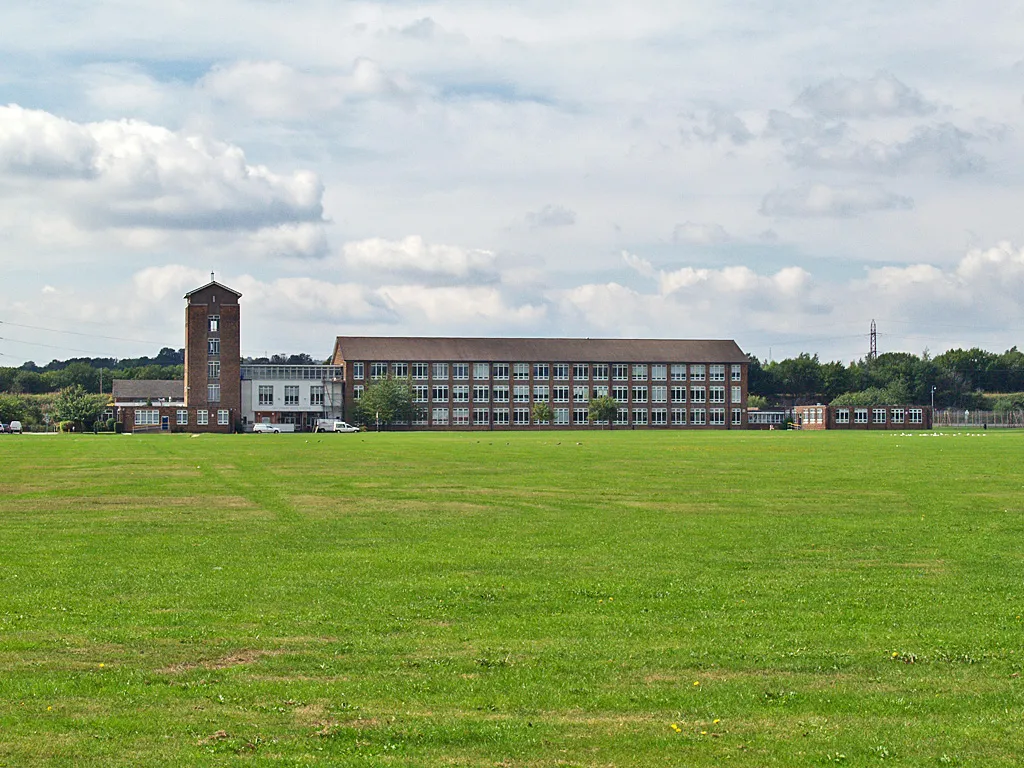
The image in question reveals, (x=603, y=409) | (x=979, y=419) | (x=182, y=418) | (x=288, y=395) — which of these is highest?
(x=288, y=395)

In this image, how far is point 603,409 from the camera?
17988 centimetres

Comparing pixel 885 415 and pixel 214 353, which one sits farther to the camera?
pixel 885 415

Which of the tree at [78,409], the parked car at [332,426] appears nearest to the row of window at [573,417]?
the parked car at [332,426]

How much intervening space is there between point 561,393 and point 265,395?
148 ft

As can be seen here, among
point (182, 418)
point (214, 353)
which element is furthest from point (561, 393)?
point (182, 418)

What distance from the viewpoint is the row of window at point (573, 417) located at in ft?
593

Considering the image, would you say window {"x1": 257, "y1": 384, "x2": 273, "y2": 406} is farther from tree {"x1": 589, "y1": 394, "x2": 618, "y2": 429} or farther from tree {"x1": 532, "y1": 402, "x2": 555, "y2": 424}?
tree {"x1": 589, "y1": 394, "x2": 618, "y2": 429}

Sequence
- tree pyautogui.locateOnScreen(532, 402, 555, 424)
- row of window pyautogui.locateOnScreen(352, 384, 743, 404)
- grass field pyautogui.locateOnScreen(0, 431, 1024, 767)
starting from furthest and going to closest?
1. tree pyautogui.locateOnScreen(532, 402, 555, 424)
2. row of window pyautogui.locateOnScreen(352, 384, 743, 404)
3. grass field pyautogui.locateOnScreen(0, 431, 1024, 767)

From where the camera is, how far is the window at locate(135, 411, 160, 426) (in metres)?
153

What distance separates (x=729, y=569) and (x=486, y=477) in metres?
24.8

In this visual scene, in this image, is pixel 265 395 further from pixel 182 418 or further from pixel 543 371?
pixel 543 371

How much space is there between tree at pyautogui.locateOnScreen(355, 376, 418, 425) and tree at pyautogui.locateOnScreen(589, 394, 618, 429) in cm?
2699

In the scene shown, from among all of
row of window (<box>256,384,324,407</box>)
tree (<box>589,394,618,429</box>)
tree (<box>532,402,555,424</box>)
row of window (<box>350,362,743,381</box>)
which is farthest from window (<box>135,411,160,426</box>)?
tree (<box>589,394,618,429</box>)

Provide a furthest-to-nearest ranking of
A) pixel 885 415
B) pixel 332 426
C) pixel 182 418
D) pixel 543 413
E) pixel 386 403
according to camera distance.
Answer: pixel 885 415 < pixel 543 413 < pixel 386 403 < pixel 332 426 < pixel 182 418
